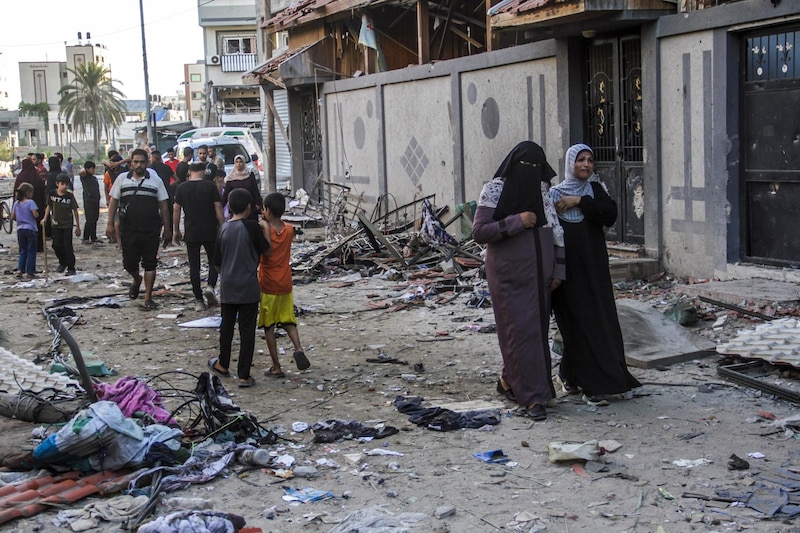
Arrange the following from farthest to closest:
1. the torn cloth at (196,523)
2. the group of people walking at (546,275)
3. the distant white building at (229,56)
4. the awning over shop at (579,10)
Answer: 1. the distant white building at (229,56)
2. the awning over shop at (579,10)
3. the group of people walking at (546,275)
4. the torn cloth at (196,523)

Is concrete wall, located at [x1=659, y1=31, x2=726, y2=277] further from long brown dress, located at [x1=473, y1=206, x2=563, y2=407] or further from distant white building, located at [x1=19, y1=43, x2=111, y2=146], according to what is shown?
distant white building, located at [x1=19, y1=43, x2=111, y2=146]

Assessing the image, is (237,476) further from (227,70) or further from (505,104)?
(227,70)

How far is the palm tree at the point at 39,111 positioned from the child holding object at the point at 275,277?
296 ft

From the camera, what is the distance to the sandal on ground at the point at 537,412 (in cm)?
620

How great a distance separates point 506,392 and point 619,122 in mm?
5903

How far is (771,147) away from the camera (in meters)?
9.55

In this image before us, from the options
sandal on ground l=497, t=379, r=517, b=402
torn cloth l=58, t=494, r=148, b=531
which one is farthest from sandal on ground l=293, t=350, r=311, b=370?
torn cloth l=58, t=494, r=148, b=531

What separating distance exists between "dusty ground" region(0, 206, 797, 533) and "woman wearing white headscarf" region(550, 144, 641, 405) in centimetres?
20

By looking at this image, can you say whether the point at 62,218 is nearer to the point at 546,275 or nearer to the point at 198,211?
the point at 198,211

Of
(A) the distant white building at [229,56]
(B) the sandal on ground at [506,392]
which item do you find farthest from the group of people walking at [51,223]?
(A) the distant white building at [229,56]

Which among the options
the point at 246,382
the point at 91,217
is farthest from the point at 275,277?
the point at 91,217

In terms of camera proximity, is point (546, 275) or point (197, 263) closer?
point (546, 275)

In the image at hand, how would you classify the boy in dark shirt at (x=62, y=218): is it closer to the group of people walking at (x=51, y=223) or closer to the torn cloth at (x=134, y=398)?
the group of people walking at (x=51, y=223)

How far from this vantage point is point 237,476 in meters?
5.37
